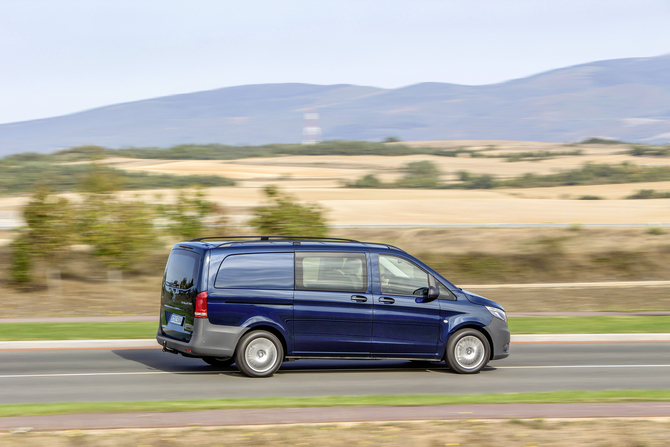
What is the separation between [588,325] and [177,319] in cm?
996

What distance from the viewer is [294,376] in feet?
32.4

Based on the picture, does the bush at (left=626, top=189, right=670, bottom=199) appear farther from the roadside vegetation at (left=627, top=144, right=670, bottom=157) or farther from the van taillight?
the van taillight

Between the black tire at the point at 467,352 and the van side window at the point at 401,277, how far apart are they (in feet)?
2.70

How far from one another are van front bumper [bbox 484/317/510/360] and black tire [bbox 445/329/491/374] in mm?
93

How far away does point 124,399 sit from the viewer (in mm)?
8258

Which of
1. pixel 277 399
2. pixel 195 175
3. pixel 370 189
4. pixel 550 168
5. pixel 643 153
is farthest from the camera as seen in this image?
pixel 643 153

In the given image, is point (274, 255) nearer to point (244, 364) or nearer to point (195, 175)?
point (244, 364)

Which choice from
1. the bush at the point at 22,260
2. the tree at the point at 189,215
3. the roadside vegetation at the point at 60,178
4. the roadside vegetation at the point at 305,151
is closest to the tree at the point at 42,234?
the bush at the point at 22,260

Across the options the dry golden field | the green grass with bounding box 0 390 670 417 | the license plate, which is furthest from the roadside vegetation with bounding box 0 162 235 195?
the green grass with bounding box 0 390 670 417

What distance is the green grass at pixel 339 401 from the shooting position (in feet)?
24.2

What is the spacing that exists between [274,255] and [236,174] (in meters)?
64.5

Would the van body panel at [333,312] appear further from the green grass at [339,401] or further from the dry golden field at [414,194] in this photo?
the dry golden field at [414,194]

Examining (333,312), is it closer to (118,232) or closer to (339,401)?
(339,401)

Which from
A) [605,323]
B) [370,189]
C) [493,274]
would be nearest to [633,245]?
[493,274]
